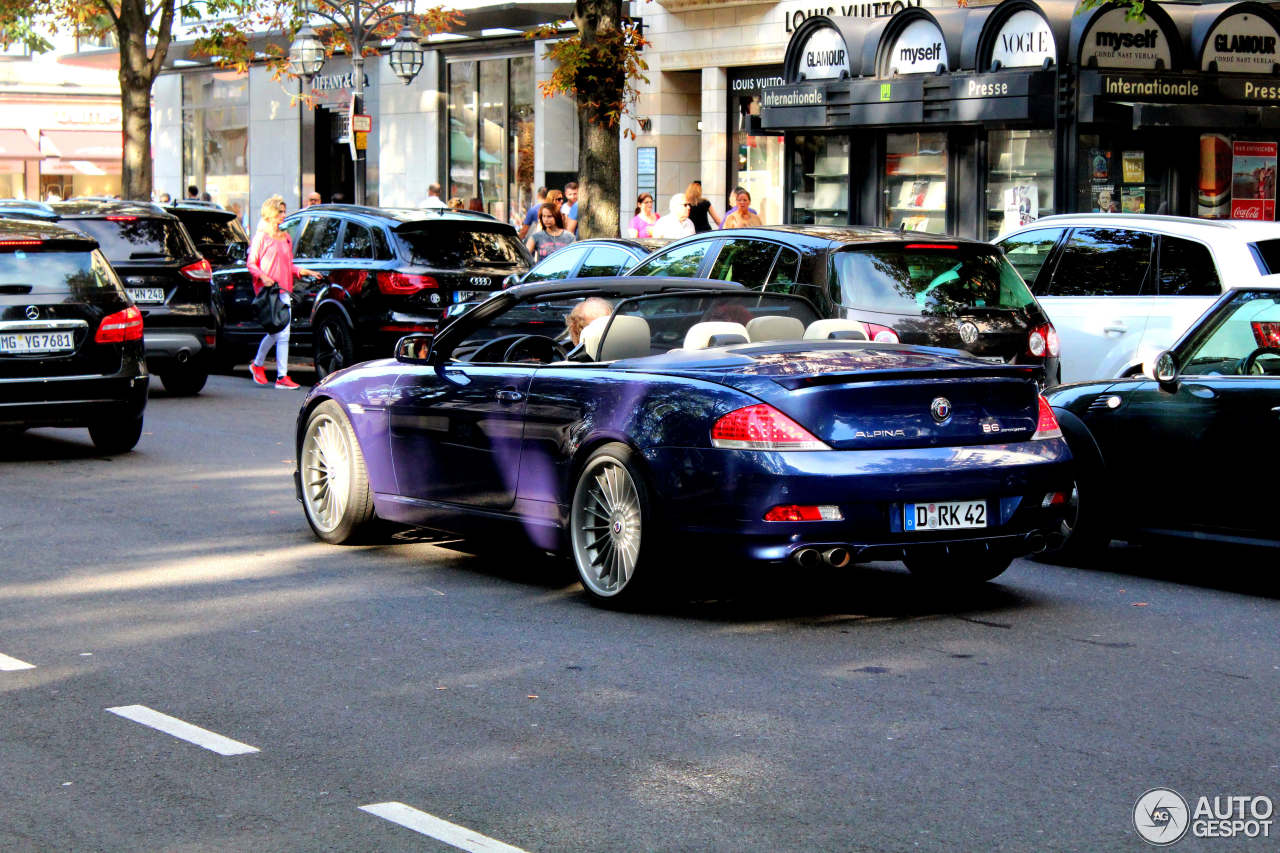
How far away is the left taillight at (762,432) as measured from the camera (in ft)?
23.7

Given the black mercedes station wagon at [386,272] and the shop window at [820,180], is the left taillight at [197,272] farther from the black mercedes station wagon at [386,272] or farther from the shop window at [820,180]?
the shop window at [820,180]

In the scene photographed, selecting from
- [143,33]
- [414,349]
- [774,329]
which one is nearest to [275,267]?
[414,349]

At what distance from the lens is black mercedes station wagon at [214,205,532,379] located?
18484mm

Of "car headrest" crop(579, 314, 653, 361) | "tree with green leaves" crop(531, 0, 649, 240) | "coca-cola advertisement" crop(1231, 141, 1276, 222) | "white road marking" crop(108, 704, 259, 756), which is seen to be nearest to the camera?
"white road marking" crop(108, 704, 259, 756)

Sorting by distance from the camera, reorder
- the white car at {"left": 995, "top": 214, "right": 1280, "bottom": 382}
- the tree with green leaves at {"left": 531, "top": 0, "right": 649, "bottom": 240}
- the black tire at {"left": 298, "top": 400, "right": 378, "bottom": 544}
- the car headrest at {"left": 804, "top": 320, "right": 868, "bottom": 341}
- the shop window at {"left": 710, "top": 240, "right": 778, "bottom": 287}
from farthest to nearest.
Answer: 1. the tree with green leaves at {"left": 531, "top": 0, "right": 649, "bottom": 240}
2. the white car at {"left": 995, "top": 214, "right": 1280, "bottom": 382}
3. the shop window at {"left": 710, "top": 240, "right": 778, "bottom": 287}
4. the black tire at {"left": 298, "top": 400, "right": 378, "bottom": 544}
5. the car headrest at {"left": 804, "top": 320, "right": 868, "bottom": 341}

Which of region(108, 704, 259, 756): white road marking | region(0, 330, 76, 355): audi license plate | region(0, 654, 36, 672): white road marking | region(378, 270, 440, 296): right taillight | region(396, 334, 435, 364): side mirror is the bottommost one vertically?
region(108, 704, 259, 756): white road marking

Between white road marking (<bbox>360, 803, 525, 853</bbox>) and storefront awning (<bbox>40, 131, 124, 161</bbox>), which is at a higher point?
storefront awning (<bbox>40, 131, 124, 161</bbox>)

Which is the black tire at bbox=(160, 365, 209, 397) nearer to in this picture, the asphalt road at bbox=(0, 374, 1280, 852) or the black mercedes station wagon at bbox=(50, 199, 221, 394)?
the black mercedes station wagon at bbox=(50, 199, 221, 394)

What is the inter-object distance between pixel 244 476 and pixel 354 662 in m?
5.73

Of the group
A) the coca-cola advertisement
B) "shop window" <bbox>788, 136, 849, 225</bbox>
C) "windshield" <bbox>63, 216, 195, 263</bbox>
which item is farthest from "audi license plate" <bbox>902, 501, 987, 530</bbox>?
"shop window" <bbox>788, 136, 849, 225</bbox>

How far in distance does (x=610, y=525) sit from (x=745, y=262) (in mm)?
5555

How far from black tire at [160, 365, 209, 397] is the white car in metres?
8.19

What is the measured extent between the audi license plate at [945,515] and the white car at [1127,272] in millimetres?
6401

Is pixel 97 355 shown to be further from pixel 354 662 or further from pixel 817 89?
pixel 817 89
